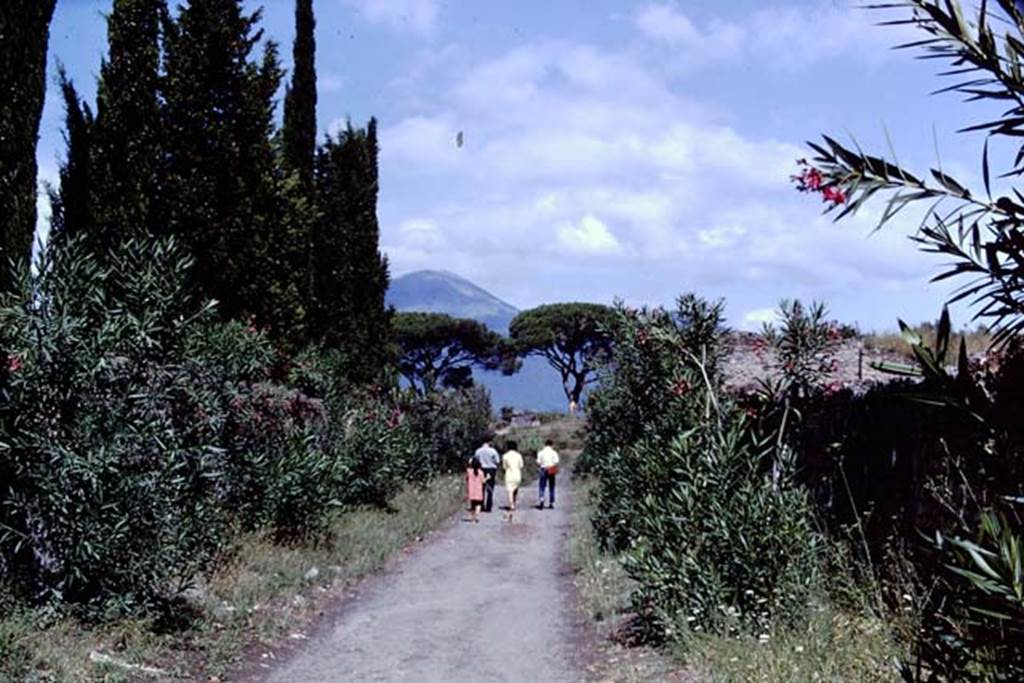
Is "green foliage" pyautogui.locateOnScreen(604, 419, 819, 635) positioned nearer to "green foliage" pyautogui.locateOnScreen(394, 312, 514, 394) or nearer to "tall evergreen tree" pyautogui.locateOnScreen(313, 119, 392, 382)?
"tall evergreen tree" pyautogui.locateOnScreen(313, 119, 392, 382)

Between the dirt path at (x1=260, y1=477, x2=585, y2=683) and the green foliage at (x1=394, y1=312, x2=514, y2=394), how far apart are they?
→ 137ft

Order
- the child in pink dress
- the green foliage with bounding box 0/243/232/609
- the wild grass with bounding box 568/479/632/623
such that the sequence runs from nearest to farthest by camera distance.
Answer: the green foliage with bounding box 0/243/232/609 < the wild grass with bounding box 568/479/632/623 < the child in pink dress

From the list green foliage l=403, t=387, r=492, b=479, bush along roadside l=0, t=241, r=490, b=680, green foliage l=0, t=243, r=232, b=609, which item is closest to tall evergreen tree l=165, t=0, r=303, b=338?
green foliage l=403, t=387, r=492, b=479

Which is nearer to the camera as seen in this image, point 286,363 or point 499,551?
point 499,551

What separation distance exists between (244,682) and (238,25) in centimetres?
1568

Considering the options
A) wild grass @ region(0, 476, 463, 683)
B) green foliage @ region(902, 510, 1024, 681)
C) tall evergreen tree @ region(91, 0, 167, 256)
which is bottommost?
wild grass @ region(0, 476, 463, 683)

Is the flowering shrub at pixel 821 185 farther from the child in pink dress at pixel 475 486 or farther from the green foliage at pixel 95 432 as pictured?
the child in pink dress at pixel 475 486

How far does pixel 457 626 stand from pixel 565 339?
49.3 metres

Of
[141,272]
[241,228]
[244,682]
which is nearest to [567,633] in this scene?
[244,682]

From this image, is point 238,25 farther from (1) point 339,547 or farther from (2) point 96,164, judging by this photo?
(1) point 339,547

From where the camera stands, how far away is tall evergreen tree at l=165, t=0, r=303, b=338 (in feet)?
61.8

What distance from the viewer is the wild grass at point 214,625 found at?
22.2 ft

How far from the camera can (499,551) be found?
17.1 metres

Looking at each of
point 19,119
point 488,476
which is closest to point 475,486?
point 488,476
